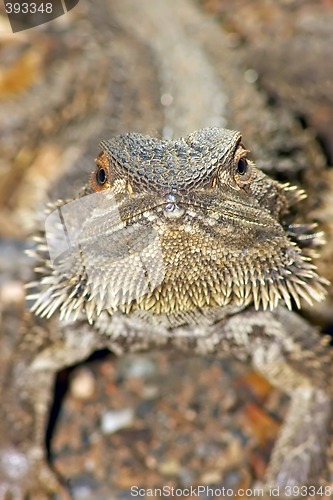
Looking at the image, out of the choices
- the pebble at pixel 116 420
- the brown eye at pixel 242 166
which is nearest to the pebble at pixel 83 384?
the pebble at pixel 116 420

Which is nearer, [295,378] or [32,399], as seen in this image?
[295,378]

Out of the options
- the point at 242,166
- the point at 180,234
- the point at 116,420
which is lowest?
the point at 116,420

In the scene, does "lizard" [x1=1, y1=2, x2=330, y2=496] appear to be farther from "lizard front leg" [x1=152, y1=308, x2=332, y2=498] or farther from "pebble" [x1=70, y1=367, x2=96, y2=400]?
"lizard front leg" [x1=152, y1=308, x2=332, y2=498]

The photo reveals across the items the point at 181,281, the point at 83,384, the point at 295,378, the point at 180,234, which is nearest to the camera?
the point at 180,234

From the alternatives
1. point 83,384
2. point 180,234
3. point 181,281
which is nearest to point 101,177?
point 180,234

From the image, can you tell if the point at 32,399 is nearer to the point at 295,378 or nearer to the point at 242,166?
the point at 295,378

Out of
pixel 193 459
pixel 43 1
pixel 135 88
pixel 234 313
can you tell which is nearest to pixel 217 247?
pixel 234 313

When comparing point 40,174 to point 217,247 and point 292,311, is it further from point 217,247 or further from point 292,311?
point 217,247

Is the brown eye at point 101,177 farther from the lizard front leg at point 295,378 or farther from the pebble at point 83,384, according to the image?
the pebble at point 83,384
